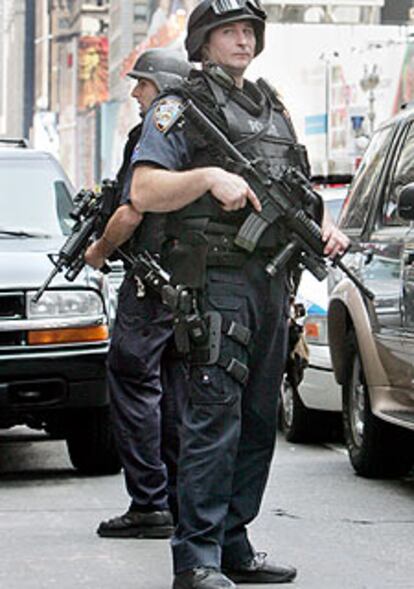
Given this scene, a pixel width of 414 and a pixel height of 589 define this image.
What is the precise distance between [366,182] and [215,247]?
384 centimetres

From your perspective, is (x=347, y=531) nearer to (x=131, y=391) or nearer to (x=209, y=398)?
(x=131, y=391)

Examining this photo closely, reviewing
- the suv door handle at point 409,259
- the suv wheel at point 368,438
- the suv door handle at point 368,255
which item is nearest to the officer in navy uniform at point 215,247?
the suv door handle at point 409,259

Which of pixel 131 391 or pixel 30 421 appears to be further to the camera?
pixel 30 421

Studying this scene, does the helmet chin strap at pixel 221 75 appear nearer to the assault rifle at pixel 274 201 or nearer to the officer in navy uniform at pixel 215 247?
the officer in navy uniform at pixel 215 247

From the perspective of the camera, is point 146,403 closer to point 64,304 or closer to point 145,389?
point 145,389

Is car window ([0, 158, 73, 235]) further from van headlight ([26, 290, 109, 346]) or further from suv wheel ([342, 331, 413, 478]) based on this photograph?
suv wheel ([342, 331, 413, 478])

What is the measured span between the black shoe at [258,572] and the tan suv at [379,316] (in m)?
2.09

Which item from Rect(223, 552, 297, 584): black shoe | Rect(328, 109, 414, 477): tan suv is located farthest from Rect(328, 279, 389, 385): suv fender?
Rect(223, 552, 297, 584): black shoe

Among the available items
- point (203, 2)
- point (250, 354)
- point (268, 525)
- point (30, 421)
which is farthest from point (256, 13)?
point (30, 421)

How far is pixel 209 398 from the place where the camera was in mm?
5844

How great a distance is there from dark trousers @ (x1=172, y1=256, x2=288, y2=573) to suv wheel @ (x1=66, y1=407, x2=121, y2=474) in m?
3.18

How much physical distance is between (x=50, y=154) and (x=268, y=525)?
3.47 meters

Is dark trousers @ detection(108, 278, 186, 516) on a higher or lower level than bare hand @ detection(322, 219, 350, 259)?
lower

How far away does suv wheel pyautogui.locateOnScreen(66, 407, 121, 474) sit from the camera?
9211 millimetres
